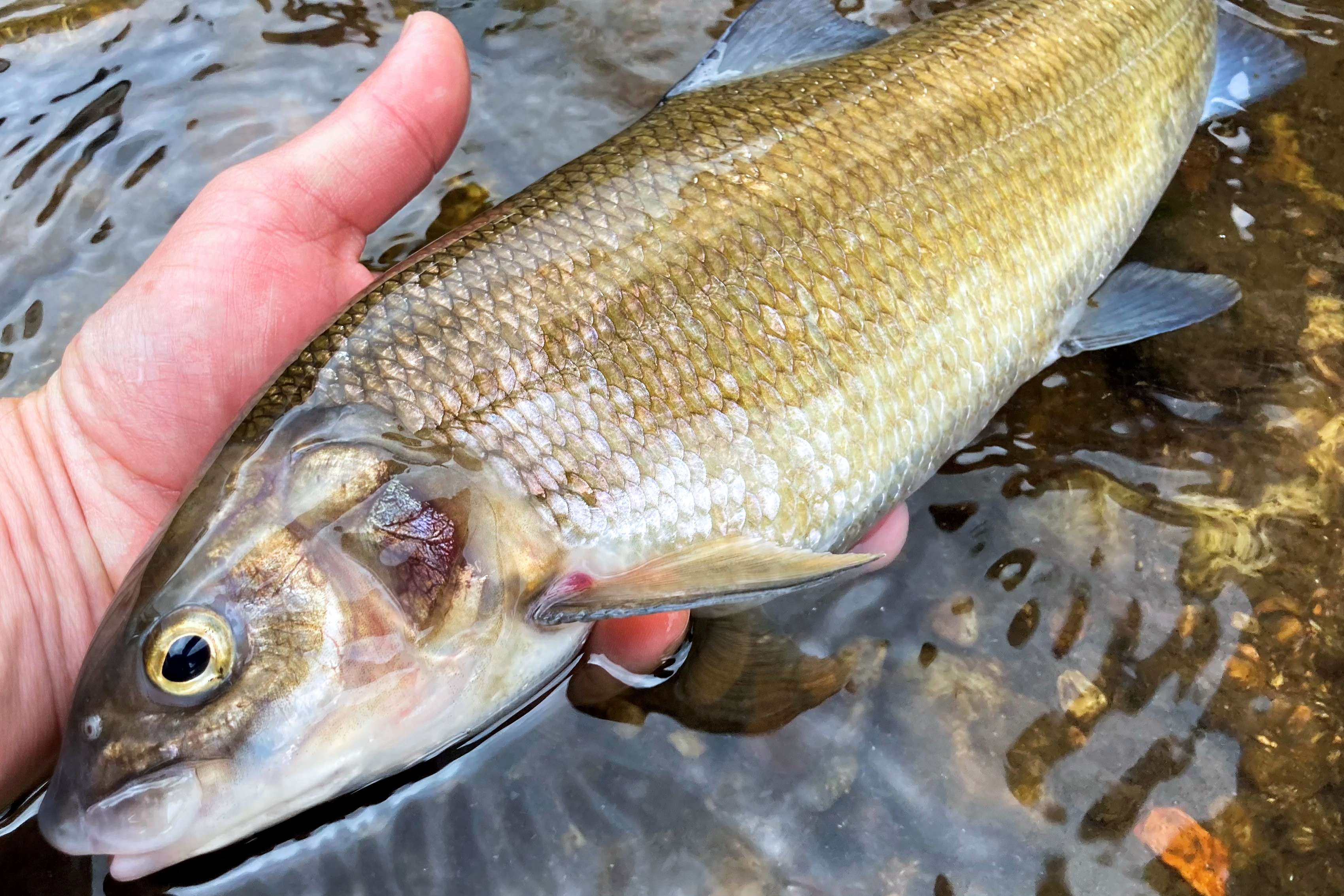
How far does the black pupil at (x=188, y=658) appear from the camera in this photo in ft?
5.47

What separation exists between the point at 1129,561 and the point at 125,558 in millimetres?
3059

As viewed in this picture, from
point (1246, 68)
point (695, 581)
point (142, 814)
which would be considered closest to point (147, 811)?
point (142, 814)

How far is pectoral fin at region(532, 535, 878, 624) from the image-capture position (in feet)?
6.19

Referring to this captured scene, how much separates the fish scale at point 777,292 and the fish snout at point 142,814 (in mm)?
731

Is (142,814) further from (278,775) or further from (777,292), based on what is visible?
(777,292)

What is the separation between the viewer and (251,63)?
400cm

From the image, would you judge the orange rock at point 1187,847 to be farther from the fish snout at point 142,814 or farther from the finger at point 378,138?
the finger at point 378,138

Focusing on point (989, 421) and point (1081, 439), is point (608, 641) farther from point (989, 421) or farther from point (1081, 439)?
point (1081, 439)

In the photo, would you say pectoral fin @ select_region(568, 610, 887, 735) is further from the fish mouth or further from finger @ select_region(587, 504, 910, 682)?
the fish mouth

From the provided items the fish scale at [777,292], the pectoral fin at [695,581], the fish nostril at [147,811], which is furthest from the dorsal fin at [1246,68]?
the fish nostril at [147,811]

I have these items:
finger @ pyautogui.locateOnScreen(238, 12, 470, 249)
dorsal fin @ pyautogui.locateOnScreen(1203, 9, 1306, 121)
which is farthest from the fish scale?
dorsal fin @ pyautogui.locateOnScreen(1203, 9, 1306, 121)

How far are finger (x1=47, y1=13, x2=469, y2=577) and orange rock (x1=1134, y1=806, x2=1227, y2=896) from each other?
2722 millimetres

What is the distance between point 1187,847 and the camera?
242cm

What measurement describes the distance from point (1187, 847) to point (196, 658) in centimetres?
255
